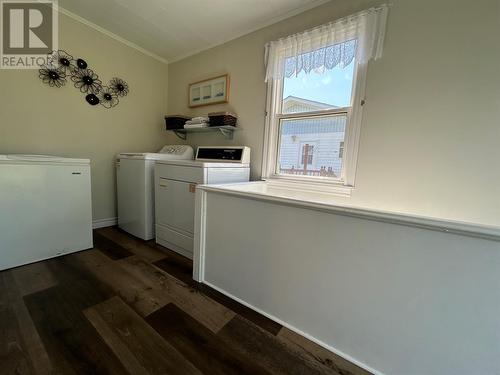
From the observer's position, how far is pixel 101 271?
1.66m

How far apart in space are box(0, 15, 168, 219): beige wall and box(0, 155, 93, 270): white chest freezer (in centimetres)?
50

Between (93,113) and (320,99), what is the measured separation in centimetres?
253

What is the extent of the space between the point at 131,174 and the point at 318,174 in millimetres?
2027

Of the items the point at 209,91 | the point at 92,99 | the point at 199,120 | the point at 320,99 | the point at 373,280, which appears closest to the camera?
the point at 373,280

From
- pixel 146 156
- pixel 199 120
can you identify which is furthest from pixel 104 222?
pixel 199 120

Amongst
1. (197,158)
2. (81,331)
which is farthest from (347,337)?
(197,158)

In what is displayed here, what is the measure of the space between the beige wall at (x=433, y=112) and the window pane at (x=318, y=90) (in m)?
0.19

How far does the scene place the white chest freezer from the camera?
1.59 m

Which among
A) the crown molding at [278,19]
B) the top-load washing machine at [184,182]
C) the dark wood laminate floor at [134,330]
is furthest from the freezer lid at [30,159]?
the crown molding at [278,19]

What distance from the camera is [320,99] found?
1.87 meters

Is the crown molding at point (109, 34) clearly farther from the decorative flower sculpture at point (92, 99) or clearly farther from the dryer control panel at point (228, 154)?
the dryer control panel at point (228, 154)

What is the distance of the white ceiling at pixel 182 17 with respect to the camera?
6.06 ft

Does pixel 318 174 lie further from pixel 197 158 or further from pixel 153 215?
pixel 153 215

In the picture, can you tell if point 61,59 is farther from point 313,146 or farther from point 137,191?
point 313,146
